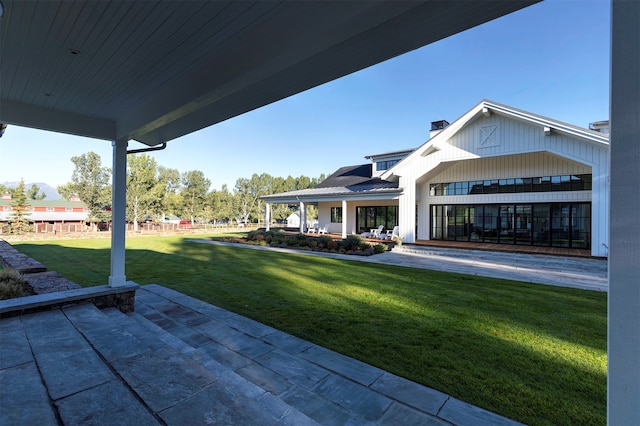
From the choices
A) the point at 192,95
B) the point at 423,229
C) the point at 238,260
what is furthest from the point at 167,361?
the point at 423,229

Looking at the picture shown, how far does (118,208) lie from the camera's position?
532cm

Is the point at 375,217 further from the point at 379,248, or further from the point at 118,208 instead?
the point at 118,208

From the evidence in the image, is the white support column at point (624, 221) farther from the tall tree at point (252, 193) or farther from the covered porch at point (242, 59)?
the tall tree at point (252, 193)

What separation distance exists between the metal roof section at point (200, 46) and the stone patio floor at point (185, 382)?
119 inches

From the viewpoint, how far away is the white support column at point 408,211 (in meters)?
14.6

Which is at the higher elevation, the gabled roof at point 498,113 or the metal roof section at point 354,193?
the gabled roof at point 498,113

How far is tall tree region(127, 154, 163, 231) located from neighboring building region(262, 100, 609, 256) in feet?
83.8

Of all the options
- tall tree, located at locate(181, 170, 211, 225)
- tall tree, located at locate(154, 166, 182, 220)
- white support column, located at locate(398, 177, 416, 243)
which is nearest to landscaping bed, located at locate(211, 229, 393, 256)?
white support column, located at locate(398, 177, 416, 243)

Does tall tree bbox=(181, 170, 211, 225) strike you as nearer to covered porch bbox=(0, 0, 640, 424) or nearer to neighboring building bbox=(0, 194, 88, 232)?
neighboring building bbox=(0, 194, 88, 232)

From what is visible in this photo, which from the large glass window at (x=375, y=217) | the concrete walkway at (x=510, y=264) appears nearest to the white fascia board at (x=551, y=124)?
the concrete walkway at (x=510, y=264)

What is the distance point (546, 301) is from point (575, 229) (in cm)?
915

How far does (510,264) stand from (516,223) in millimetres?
4197

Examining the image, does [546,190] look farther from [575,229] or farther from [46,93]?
[46,93]

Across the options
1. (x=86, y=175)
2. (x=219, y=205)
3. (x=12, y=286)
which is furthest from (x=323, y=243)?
(x=86, y=175)
